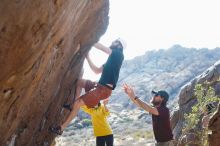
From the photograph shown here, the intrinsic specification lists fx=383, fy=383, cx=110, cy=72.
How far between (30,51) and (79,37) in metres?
4.31

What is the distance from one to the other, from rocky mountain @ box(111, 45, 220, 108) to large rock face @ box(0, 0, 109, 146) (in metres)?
90.5

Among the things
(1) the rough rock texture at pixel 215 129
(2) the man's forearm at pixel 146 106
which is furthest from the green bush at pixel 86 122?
(1) the rough rock texture at pixel 215 129

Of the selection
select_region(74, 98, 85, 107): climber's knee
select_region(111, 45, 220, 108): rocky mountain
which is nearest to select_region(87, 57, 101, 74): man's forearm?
select_region(74, 98, 85, 107): climber's knee

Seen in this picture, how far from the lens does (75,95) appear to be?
1209cm

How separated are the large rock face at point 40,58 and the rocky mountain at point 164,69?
90465 mm

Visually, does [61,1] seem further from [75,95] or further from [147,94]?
[147,94]

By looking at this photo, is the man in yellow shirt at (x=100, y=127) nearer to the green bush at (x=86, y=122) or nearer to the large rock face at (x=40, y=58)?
the large rock face at (x=40, y=58)

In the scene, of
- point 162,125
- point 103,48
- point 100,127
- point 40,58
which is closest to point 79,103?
point 100,127

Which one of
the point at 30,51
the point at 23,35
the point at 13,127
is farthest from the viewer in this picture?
the point at 13,127

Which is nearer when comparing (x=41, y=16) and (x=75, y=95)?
(x=41, y=16)

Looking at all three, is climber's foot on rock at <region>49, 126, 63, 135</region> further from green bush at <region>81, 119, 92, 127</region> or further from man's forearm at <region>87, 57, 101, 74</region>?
green bush at <region>81, 119, 92, 127</region>

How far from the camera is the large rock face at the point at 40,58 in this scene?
6.59 meters

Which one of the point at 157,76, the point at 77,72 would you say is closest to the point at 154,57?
the point at 157,76

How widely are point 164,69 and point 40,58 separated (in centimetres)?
11734
